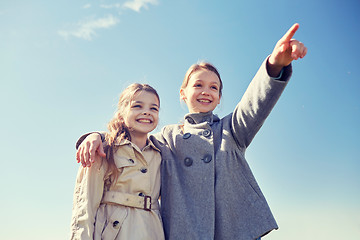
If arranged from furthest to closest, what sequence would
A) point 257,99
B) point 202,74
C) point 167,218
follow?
point 202,74
point 167,218
point 257,99

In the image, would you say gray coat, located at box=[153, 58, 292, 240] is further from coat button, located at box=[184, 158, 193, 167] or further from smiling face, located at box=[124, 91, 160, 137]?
smiling face, located at box=[124, 91, 160, 137]

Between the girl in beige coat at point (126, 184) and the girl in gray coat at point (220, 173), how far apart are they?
0.49 ft

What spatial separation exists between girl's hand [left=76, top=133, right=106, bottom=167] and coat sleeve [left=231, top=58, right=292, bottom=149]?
1.22 meters

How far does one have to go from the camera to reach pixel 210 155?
352 centimetres

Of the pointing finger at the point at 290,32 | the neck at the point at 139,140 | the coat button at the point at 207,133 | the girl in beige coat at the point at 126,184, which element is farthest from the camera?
the neck at the point at 139,140

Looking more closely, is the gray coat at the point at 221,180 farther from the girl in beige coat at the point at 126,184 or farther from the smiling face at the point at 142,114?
the smiling face at the point at 142,114

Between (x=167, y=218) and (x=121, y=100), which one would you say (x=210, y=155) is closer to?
(x=167, y=218)

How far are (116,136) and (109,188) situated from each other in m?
0.53

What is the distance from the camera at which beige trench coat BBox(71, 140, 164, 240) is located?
3.19m

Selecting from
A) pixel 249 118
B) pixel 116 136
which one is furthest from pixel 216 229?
pixel 116 136

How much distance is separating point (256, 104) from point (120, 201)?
1.41 metres

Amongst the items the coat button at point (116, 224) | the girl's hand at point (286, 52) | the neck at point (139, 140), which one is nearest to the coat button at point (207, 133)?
the neck at point (139, 140)

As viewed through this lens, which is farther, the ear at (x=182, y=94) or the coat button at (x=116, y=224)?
the ear at (x=182, y=94)

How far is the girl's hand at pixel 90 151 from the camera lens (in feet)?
10.7
